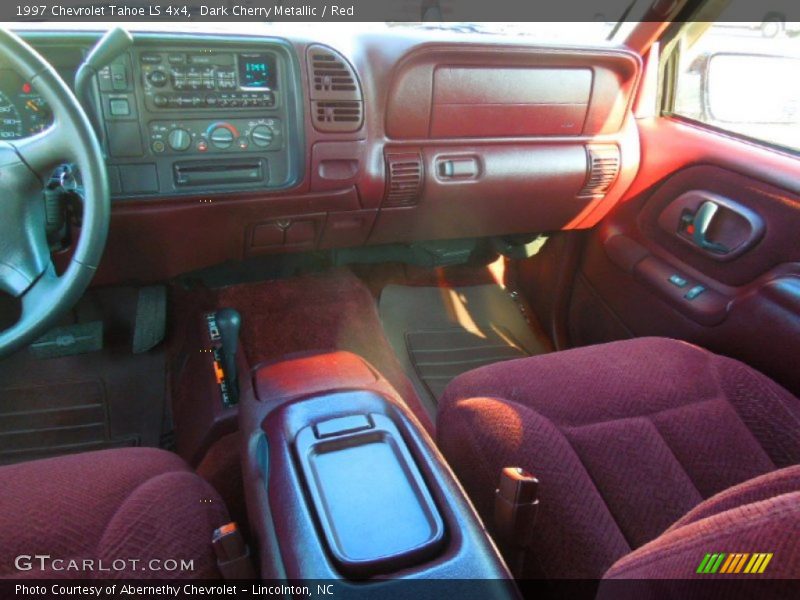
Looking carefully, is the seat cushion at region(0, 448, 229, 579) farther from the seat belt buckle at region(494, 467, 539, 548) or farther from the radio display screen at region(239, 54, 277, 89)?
the radio display screen at region(239, 54, 277, 89)

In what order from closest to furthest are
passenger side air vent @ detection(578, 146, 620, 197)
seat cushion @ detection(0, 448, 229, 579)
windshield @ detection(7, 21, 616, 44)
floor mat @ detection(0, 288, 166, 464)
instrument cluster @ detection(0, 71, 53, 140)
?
seat cushion @ detection(0, 448, 229, 579)
instrument cluster @ detection(0, 71, 53, 140)
windshield @ detection(7, 21, 616, 44)
floor mat @ detection(0, 288, 166, 464)
passenger side air vent @ detection(578, 146, 620, 197)

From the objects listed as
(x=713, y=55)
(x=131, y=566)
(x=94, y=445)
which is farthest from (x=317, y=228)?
(x=713, y=55)

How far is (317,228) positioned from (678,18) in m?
1.24

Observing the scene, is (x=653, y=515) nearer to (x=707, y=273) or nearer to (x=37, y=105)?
(x=707, y=273)

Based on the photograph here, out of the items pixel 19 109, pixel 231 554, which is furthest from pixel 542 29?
pixel 231 554

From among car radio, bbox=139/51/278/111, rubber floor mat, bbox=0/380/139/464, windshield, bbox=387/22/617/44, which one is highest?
windshield, bbox=387/22/617/44

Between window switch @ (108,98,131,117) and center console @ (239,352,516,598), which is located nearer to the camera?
center console @ (239,352,516,598)

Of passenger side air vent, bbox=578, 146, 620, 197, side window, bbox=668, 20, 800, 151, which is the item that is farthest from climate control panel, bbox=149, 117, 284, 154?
side window, bbox=668, 20, 800, 151

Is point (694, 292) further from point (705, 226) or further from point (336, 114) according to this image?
point (336, 114)

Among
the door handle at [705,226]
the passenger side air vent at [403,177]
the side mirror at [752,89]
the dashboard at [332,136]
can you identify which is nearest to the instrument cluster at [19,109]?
the dashboard at [332,136]

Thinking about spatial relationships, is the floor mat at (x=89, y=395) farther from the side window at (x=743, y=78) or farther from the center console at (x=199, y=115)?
the side window at (x=743, y=78)

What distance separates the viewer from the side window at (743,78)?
6.39ft

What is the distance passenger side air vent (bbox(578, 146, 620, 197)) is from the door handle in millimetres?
321

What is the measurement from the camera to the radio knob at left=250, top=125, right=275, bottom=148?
5.67ft
